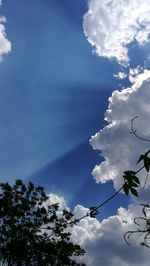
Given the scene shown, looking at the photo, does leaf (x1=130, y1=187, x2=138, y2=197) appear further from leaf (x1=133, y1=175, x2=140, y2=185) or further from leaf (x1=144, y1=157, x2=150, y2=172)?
leaf (x1=144, y1=157, x2=150, y2=172)

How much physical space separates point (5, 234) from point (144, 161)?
34432 mm

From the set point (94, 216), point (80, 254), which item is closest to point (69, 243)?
point (80, 254)

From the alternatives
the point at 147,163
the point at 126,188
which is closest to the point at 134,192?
the point at 126,188

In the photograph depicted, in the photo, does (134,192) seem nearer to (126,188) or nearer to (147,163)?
(126,188)

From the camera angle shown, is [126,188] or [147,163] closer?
[147,163]

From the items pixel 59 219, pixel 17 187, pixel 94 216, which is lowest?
pixel 94 216

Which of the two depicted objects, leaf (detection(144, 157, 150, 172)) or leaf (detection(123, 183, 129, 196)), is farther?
leaf (detection(123, 183, 129, 196))

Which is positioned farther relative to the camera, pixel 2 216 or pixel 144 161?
pixel 2 216

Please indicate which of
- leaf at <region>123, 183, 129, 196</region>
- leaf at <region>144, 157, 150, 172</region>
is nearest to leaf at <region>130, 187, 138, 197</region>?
leaf at <region>123, 183, 129, 196</region>

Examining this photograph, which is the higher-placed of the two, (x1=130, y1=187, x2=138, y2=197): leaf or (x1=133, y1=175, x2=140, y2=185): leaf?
(x1=133, y1=175, x2=140, y2=185): leaf

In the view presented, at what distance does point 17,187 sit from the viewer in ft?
117

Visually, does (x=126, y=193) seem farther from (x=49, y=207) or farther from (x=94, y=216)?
(x=49, y=207)

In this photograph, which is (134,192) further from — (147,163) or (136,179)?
(147,163)

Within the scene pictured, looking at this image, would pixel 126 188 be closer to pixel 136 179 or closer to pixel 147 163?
pixel 136 179
